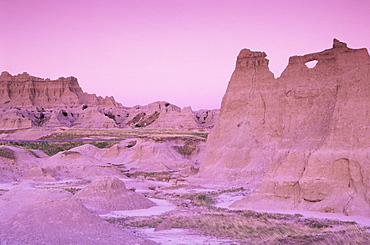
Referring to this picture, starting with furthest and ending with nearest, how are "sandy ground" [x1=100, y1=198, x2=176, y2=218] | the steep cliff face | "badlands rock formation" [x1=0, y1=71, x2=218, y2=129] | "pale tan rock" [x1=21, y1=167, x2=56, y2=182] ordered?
the steep cliff face, "badlands rock formation" [x1=0, y1=71, x2=218, y2=129], "pale tan rock" [x1=21, y1=167, x2=56, y2=182], "sandy ground" [x1=100, y1=198, x2=176, y2=218]

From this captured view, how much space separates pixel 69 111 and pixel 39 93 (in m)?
36.1

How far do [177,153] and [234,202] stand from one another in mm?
32734

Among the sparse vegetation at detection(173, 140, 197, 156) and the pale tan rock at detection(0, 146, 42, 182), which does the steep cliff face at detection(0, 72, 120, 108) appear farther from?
the pale tan rock at detection(0, 146, 42, 182)

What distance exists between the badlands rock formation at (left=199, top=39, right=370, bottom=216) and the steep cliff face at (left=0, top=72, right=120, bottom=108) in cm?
13672

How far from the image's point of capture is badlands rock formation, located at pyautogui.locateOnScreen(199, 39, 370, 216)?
16672 millimetres

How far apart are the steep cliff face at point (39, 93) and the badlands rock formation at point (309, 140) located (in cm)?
13672

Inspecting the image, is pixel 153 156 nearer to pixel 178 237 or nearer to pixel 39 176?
pixel 39 176

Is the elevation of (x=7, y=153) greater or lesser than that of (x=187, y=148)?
greater

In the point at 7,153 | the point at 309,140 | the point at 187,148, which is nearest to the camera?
the point at 309,140

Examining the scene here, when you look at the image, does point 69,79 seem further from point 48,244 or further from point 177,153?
point 48,244

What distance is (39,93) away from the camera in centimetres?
16425

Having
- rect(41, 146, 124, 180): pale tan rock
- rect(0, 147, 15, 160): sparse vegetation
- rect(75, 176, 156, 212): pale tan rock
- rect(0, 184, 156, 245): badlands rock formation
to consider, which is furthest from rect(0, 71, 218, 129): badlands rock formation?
rect(0, 184, 156, 245): badlands rock formation

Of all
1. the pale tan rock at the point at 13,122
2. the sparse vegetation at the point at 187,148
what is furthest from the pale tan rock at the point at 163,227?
the pale tan rock at the point at 13,122

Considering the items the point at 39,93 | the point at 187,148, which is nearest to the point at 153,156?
the point at 187,148
